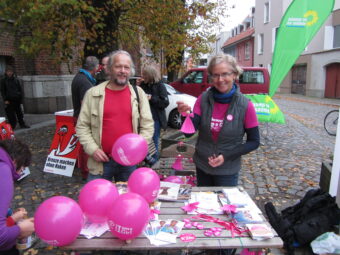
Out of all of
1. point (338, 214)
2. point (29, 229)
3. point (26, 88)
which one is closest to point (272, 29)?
point (26, 88)

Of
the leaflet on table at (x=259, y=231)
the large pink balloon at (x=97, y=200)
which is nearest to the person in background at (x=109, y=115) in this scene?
the large pink balloon at (x=97, y=200)

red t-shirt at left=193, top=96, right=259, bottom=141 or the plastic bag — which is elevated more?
red t-shirt at left=193, top=96, right=259, bottom=141

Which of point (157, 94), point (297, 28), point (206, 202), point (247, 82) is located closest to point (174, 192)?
point (206, 202)

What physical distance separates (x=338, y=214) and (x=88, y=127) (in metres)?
2.52

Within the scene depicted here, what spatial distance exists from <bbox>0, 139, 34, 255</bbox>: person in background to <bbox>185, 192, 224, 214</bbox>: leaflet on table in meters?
1.10

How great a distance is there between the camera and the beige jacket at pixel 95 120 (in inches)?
98.3

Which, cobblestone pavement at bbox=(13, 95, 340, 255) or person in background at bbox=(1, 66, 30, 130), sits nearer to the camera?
cobblestone pavement at bbox=(13, 95, 340, 255)

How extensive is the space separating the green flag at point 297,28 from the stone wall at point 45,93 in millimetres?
8592

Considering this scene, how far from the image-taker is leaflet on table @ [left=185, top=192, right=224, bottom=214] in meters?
2.05

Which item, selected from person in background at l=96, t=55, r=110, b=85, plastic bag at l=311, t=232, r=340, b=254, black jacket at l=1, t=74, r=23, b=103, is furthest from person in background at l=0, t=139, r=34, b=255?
black jacket at l=1, t=74, r=23, b=103

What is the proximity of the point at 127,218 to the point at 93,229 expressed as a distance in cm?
37

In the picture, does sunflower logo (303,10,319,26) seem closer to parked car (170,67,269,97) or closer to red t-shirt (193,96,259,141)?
red t-shirt (193,96,259,141)

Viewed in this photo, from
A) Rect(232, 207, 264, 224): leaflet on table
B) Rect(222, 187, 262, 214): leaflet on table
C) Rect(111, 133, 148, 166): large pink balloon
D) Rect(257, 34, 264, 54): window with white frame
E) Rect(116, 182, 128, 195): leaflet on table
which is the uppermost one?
Rect(257, 34, 264, 54): window with white frame

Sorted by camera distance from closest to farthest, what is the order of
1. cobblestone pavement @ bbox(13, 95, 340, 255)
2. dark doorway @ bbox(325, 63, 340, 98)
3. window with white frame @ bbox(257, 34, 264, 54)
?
cobblestone pavement @ bbox(13, 95, 340, 255) < dark doorway @ bbox(325, 63, 340, 98) < window with white frame @ bbox(257, 34, 264, 54)
